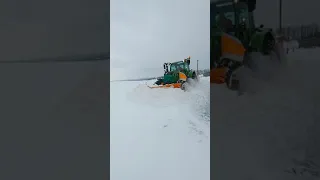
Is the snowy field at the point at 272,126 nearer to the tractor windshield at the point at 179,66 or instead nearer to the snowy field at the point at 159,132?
the snowy field at the point at 159,132

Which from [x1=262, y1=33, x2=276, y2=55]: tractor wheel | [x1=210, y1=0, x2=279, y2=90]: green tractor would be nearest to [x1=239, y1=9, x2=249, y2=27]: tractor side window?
[x1=210, y1=0, x2=279, y2=90]: green tractor

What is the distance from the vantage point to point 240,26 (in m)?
2.10

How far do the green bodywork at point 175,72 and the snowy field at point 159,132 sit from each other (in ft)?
0.21

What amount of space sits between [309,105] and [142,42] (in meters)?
1.06

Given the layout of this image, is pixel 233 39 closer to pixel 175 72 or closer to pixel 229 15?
pixel 229 15

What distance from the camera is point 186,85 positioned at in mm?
2191

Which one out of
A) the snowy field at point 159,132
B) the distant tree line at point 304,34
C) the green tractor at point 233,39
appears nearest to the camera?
the distant tree line at point 304,34

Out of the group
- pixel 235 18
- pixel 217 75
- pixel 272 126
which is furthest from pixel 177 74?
pixel 272 126

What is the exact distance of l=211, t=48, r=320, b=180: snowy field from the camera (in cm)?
193

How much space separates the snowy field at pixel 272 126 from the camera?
1928 millimetres

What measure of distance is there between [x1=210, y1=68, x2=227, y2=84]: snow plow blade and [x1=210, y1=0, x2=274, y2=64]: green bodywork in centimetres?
9

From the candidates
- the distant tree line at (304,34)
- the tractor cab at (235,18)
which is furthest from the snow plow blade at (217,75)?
the distant tree line at (304,34)
